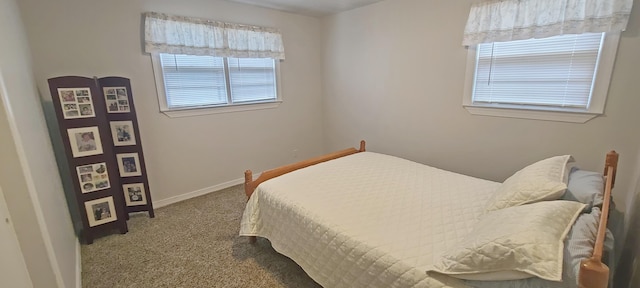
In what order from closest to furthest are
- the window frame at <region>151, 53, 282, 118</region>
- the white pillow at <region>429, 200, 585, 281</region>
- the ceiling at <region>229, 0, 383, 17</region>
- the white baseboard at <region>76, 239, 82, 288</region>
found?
the white pillow at <region>429, 200, 585, 281</region> → the white baseboard at <region>76, 239, 82, 288</region> → the window frame at <region>151, 53, 282, 118</region> → the ceiling at <region>229, 0, 383, 17</region>

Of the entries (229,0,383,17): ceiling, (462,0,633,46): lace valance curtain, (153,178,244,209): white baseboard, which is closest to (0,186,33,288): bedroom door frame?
(153,178,244,209): white baseboard

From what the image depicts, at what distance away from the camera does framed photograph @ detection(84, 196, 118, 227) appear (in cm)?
227

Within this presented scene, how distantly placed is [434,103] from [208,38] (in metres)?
2.58

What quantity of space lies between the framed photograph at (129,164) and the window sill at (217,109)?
1.86 feet

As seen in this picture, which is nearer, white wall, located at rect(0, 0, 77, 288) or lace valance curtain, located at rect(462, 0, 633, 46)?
white wall, located at rect(0, 0, 77, 288)

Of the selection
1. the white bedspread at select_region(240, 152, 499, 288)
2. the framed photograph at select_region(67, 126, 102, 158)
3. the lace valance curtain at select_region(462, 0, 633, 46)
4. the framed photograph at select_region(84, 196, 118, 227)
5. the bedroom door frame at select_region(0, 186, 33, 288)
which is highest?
the lace valance curtain at select_region(462, 0, 633, 46)

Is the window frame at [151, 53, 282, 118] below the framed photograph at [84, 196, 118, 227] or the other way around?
the other way around

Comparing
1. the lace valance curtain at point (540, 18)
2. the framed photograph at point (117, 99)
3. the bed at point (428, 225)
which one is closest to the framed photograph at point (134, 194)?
Answer: the framed photograph at point (117, 99)

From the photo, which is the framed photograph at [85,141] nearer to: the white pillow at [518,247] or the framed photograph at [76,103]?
the framed photograph at [76,103]

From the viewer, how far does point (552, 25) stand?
2035 millimetres

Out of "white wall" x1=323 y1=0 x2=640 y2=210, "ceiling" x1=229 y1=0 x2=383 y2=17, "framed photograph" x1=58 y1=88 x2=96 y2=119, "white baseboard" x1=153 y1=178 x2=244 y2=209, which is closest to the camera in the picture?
"white wall" x1=323 y1=0 x2=640 y2=210

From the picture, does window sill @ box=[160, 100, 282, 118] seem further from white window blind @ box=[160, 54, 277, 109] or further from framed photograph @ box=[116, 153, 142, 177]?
framed photograph @ box=[116, 153, 142, 177]

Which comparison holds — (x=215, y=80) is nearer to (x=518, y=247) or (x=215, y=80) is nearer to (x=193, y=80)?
(x=193, y=80)

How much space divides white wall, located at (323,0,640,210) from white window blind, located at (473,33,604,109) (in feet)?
0.51
